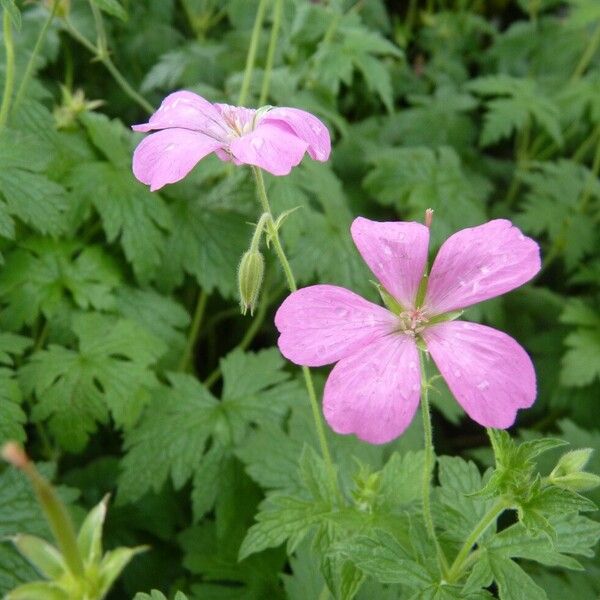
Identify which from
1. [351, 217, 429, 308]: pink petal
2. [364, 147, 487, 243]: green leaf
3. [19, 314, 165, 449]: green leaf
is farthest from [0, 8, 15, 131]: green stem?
[364, 147, 487, 243]: green leaf

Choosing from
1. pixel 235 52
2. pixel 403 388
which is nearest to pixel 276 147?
pixel 403 388

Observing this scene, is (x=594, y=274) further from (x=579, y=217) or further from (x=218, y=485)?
(x=218, y=485)

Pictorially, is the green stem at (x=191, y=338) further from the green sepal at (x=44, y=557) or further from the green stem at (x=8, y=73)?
the green sepal at (x=44, y=557)

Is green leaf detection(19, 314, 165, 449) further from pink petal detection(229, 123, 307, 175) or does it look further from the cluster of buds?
the cluster of buds

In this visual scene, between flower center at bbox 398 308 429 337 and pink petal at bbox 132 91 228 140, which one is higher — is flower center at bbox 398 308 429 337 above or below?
below

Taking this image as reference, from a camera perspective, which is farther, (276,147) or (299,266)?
(299,266)

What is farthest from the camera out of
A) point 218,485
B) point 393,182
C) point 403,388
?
point 393,182

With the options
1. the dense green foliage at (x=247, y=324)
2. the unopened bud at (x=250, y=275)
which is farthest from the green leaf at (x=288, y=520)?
the unopened bud at (x=250, y=275)
